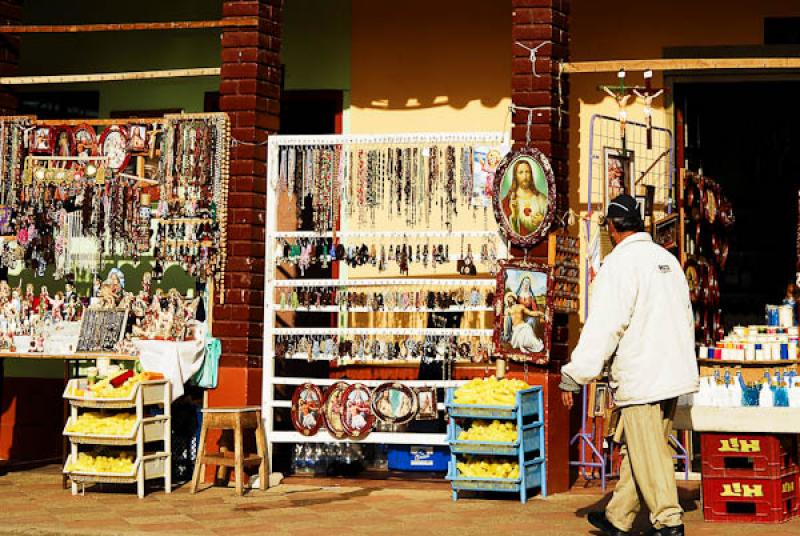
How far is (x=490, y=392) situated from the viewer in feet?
36.7

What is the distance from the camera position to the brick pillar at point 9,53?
43.4 feet

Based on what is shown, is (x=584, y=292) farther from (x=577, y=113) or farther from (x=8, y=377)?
(x=8, y=377)

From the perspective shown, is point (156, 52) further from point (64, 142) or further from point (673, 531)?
point (673, 531)

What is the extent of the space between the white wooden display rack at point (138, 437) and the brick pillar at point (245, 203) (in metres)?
0.60

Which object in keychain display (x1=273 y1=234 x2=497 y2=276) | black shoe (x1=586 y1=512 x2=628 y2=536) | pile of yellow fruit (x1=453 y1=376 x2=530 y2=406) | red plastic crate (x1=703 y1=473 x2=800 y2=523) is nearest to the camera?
black shoe (x1=586 y1=512 x2=628 y2=536)

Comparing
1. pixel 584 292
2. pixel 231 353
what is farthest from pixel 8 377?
pixel 584 292

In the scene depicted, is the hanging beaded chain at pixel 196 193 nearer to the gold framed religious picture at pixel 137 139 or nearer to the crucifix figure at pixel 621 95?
the gold framed religious picture at pixel 137 139

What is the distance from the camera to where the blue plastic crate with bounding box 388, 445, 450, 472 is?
41.2 ft

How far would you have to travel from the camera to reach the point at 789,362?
11297mm

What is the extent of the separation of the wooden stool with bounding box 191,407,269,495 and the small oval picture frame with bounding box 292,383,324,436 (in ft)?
1.72

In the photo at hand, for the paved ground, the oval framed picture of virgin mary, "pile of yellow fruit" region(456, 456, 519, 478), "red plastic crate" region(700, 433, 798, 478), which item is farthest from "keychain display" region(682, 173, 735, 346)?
"pile of yellow fruit" region(456, 456, 519, 478)

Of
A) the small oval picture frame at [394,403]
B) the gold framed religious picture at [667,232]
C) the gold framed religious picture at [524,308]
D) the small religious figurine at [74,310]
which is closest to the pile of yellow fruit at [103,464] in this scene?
the small religious figurine at [74,310]

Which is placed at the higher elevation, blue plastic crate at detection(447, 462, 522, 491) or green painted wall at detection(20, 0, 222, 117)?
green painted wall at detection(20, 0, 222, 117)

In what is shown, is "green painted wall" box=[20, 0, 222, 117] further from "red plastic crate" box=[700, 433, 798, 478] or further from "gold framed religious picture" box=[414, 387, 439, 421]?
"red plastic crate" box=[700, 433, 798, 478]
